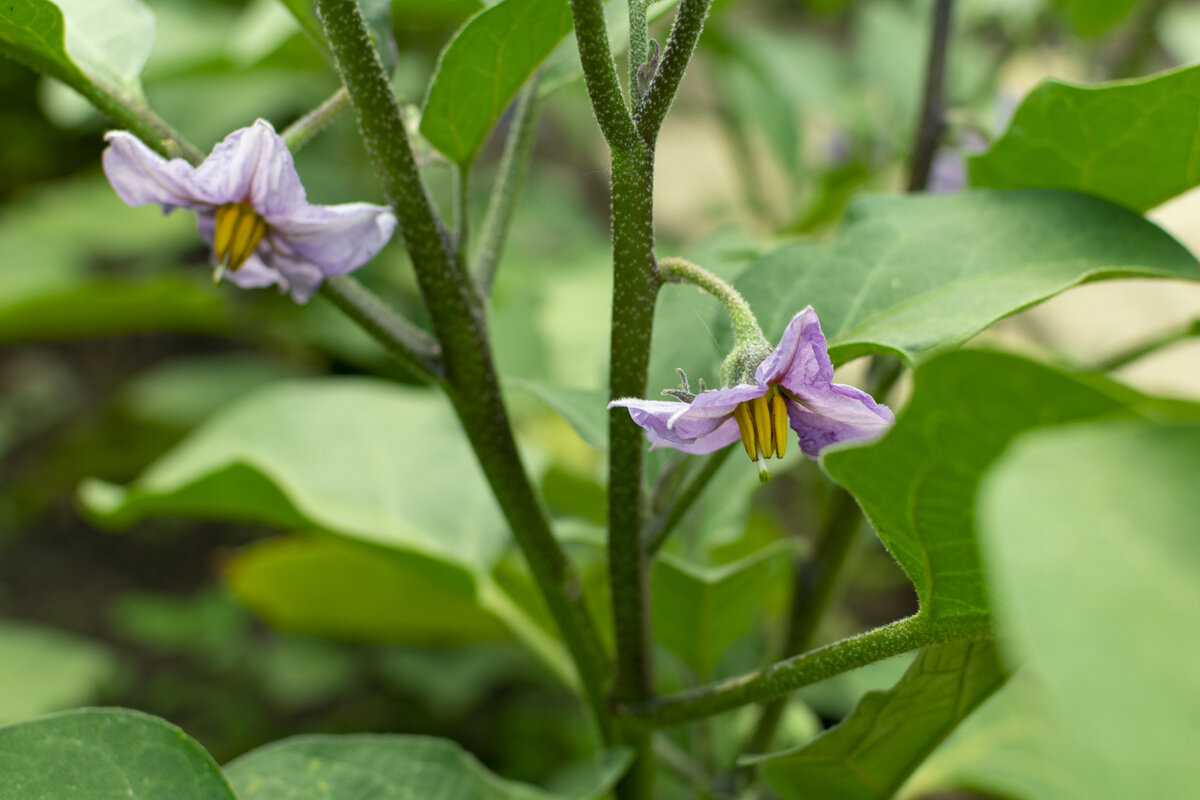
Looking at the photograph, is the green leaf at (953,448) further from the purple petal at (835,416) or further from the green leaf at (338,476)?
the green leaf at (338,476)

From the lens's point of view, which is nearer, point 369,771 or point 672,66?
point 672,66

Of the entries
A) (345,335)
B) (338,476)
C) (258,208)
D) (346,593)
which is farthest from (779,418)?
(345,335)

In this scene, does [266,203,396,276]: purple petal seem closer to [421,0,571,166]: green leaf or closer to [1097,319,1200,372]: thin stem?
[421,0,571,166]: green leaf

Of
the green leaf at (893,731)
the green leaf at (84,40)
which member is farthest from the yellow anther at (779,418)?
the green leaf at (84,40)

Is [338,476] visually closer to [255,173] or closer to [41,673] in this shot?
[255,173]

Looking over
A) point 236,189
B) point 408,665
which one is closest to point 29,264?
point 408,665

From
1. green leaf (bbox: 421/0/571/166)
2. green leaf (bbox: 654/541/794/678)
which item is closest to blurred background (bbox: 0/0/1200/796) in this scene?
green leaf (bbox: 654/541/794/678)
